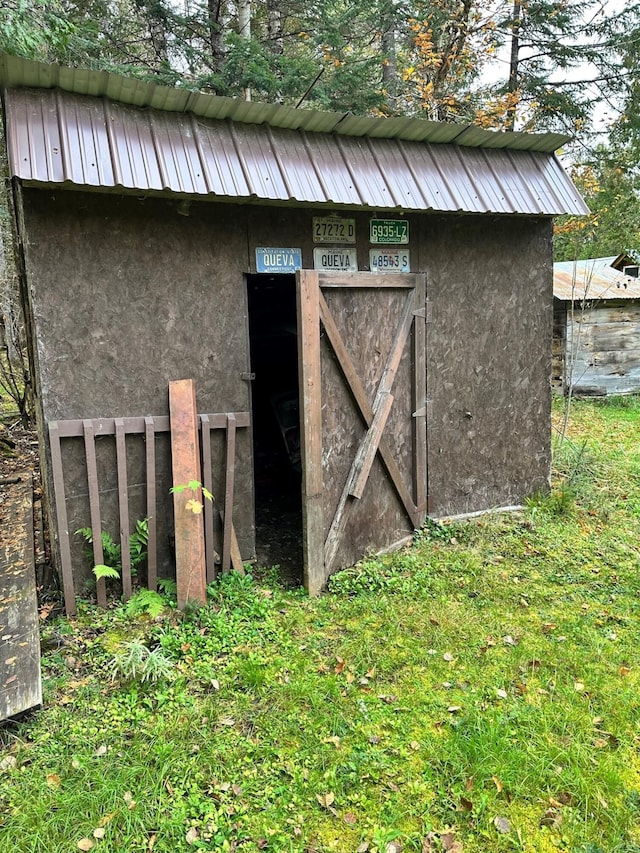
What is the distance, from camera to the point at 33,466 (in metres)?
7.64

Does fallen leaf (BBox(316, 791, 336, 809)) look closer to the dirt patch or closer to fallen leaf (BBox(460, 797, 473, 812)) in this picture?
fallen leaf (BBox(460, 797, 473, 812))

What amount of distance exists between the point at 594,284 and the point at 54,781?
15.2 meters

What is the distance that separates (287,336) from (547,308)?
3136mm

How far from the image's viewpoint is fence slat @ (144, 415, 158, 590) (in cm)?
425

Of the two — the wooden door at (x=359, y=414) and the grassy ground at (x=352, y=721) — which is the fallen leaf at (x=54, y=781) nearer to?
the grassy ground at (x=352, y=721)

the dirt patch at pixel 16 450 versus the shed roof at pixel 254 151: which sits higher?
the shed roof at pixel 254 151

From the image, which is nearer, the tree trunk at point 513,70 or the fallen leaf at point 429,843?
the fallen leaf at point 429,843

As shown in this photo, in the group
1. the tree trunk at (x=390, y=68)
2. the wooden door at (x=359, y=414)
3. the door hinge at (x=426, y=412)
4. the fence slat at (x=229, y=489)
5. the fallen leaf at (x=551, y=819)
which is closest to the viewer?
the fallen leaf at (x=551, y=819)

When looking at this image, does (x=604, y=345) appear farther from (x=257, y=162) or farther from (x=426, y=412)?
(x=257, y=162)

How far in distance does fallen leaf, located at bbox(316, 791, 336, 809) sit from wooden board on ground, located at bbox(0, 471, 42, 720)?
1479 mm

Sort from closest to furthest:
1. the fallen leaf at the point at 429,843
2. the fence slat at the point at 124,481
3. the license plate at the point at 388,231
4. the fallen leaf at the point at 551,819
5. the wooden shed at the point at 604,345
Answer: the fallen leaf at the point at 429,843 < the fallen leaf at the point at 551,819 < the fence slat at the point at 124,481 < the license plate at the point at 388,231 < the wooden shed at the point at 604,345

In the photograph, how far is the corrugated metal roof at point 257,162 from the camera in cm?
366

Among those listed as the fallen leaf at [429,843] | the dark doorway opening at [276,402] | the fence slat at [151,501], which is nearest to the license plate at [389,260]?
the dark doorway opening at [276,402]

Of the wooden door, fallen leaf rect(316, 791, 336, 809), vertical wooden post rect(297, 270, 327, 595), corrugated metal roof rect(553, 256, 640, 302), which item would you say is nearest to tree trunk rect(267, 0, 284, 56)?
corrugated metal roof rect(553, 256, 640, 302)
